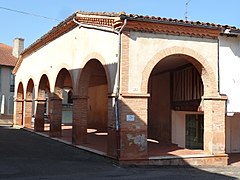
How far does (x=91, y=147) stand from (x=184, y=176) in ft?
17.9

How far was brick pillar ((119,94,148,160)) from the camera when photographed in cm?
1177

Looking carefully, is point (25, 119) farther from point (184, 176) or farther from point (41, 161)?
point (184, 176)

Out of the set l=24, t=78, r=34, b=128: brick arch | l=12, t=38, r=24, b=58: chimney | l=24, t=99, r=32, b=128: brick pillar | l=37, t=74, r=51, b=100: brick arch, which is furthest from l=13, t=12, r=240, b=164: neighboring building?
l=12, t=38, r=24, b=58: chimney

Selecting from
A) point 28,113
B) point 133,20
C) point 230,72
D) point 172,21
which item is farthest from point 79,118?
point 28,113

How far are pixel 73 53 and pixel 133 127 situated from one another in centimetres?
586

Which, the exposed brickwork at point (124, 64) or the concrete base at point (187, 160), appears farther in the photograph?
the concrete base at point (187, 160)

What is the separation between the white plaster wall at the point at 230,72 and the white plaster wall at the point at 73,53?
4.14m

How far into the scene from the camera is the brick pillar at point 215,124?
42.7 ft

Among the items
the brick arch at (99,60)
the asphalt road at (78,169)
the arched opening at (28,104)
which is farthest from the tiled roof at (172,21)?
the arched opening at (28,104)

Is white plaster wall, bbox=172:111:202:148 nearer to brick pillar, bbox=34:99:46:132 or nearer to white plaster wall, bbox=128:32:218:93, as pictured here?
white plaster wall, bbox=128:32:218:93

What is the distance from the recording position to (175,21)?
40.5 ft

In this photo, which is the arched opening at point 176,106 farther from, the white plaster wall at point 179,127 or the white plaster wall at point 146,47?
the white plaster wall at point 146,47

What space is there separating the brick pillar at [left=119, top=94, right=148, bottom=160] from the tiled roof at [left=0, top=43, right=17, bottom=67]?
2691 centimetres

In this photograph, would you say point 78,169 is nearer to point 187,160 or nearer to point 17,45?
point 187,160
